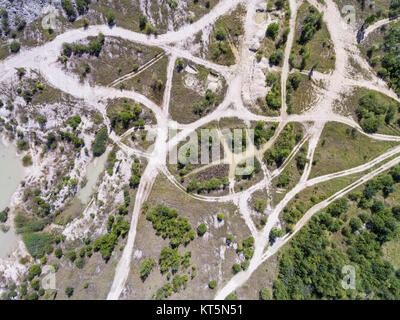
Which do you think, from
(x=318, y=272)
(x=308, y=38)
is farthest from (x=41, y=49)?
(x=318, y=272)

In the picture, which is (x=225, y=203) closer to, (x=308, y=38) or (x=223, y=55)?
(x=223, y=55)

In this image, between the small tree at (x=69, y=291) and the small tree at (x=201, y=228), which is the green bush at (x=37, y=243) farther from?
the small tree at (x=201, y=228)

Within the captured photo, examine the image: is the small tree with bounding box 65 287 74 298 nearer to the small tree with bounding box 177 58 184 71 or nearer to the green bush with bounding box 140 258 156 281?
the green bush with bounding box 140 258 156 281

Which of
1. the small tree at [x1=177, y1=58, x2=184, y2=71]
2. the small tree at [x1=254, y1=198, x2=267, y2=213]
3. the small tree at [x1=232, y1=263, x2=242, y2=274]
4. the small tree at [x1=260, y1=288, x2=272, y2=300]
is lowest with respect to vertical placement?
the small tree at [x1=260, y1=288, x2=272, y2=300]

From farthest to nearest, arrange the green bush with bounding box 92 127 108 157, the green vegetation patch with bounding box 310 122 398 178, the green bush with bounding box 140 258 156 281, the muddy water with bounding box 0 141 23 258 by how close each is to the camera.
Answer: the green bush with bounding box 92 127 108 157
the green vegetation patch with bounding box 310 122 398 178
the muddy water with bounding box 0 141 23 258
the green bush with bounding box 140 258 156 281

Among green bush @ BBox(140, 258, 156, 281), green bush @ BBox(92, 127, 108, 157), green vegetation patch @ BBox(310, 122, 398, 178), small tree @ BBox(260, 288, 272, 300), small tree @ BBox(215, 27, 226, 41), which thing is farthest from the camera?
green bush @ BBox(92, 127, 108, 157)

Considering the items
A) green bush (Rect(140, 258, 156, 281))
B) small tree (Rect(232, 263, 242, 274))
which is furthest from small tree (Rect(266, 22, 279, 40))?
green bush (Rect(140, 258, 156, 281))
